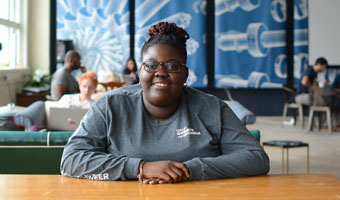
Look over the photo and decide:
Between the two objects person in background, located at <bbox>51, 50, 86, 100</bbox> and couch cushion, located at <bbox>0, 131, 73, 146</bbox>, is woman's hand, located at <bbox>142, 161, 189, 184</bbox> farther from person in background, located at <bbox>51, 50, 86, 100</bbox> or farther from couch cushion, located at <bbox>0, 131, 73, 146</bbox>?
person in background, located at <bbox>51, 50, 86, 100</bbox>

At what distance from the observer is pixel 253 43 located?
11625 millimetres

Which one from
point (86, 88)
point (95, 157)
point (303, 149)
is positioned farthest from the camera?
point (303, 149)

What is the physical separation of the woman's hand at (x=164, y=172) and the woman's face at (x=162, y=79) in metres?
0.31

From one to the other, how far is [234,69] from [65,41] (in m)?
4.21

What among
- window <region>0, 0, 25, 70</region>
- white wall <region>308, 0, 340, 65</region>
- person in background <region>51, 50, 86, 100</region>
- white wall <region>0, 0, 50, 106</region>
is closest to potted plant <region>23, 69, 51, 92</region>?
window <region>0, 0, 25, 70</region>

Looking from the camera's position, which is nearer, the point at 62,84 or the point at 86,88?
the point at 86,88

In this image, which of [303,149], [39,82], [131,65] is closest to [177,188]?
[303,149]

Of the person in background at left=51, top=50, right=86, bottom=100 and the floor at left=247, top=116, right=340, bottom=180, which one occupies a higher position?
the person in background at left=51, top=50, right=86, bottom=100

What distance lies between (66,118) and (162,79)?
8.04 feet

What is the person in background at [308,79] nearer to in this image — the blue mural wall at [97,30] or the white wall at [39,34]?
the blue mural wall at [97,30]

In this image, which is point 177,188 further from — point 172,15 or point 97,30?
point 172,15

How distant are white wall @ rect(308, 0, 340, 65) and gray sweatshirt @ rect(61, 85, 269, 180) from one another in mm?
9771

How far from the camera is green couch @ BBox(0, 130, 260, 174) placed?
276cm

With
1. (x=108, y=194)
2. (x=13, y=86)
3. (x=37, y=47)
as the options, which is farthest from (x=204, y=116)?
(x=37, y=47)
